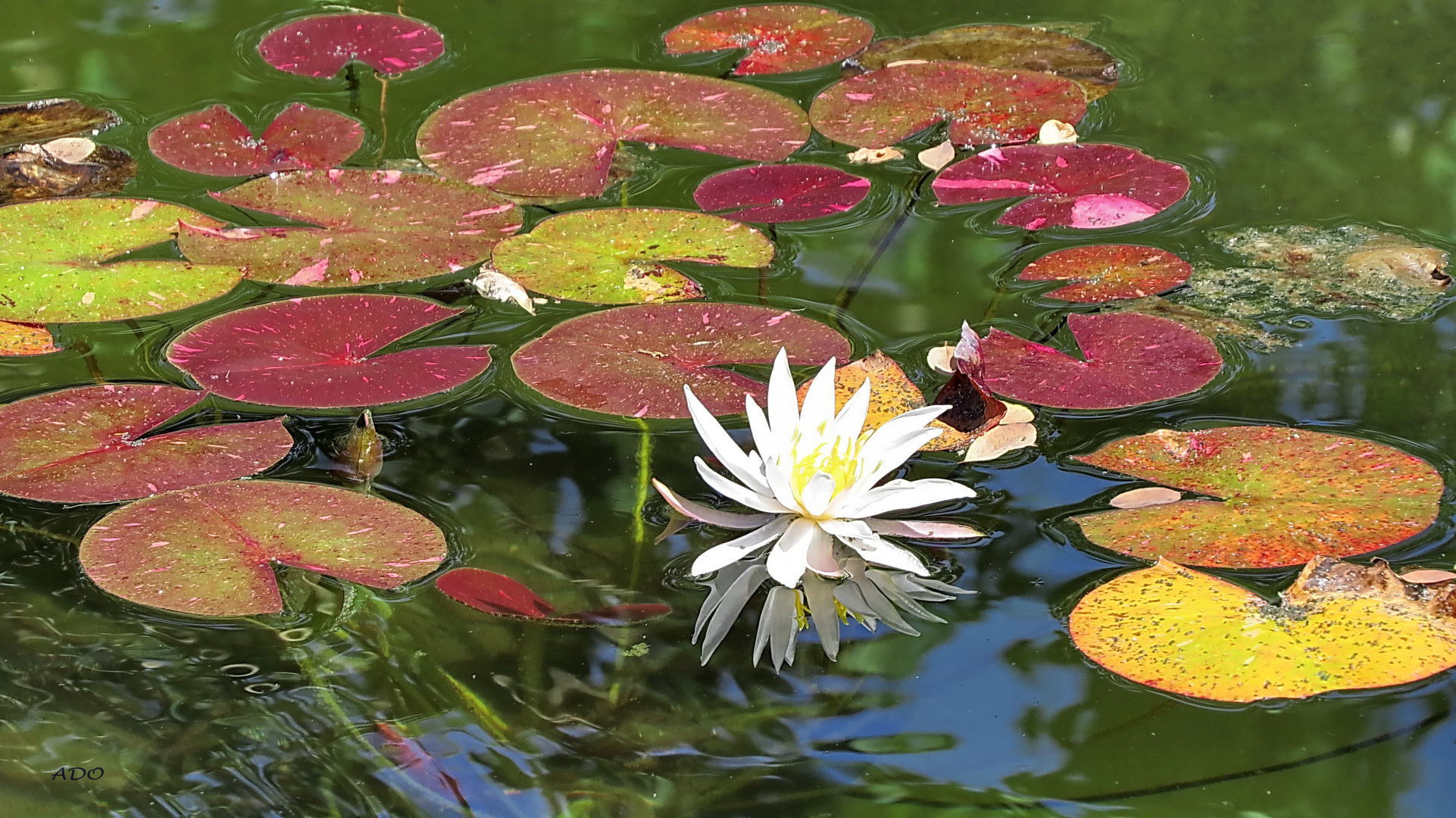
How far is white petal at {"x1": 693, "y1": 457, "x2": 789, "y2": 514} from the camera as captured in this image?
1.39 m

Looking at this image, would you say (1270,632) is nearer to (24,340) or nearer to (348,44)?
(24,340)

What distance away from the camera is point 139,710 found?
4.20 feet

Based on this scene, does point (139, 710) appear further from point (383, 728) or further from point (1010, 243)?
point (1010, 243)

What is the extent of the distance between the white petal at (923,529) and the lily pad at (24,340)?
1.24 meters

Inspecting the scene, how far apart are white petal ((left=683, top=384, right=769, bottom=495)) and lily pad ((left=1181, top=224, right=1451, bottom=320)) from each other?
2.82 ft

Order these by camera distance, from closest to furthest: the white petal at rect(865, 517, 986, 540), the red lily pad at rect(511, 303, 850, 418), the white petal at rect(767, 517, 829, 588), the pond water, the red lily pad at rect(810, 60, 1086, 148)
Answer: the pond water < the white petal at rect(767, 517, 829, 588) < the white petal at rect(865, 517, 986, 540) < the red lily pad at rect(511, 303, 850, 418) < the red lily pad at rect(810, 60, 1086, 148)

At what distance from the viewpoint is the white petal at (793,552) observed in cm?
135

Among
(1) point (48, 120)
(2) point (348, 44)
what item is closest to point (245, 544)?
(1) point (48, 120)

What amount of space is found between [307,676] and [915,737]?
0.65 m

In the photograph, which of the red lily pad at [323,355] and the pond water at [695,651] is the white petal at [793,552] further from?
the red lily pad at [323,355]

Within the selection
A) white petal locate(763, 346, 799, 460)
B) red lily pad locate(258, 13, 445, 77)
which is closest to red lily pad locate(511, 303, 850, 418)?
white petal locate(763, 346, 799, 460)

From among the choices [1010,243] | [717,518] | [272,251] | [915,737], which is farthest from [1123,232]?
[272,251]

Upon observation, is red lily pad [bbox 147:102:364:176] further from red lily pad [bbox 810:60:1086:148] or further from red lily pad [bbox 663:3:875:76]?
red lily pad [bbox 810:60:1086:148]

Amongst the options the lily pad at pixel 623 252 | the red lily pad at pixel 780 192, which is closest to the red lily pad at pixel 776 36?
the red lily pad at pixel 780 192
